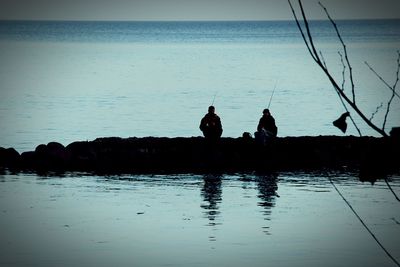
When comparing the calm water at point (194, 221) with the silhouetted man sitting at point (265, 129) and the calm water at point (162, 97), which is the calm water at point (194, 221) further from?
the calm water at point (162, 97)

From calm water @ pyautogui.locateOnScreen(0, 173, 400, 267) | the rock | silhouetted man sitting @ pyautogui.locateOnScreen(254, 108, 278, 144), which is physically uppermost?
silhouetted man sitting @ pyautogui.locateOnScreen(254, 108, 278, 144)

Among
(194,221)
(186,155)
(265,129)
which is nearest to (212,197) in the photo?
(194,221)

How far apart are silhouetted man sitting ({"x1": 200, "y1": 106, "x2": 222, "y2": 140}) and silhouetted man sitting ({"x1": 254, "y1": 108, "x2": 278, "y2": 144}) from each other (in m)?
0.99

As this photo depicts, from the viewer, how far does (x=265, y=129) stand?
23.8 meters

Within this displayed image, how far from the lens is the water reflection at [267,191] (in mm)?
19348

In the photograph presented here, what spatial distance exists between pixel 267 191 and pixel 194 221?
351 centimetres

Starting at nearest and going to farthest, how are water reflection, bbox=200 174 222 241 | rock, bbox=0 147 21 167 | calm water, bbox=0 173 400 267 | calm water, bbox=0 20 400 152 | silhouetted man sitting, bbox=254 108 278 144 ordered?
calm water, bbox=0 173 400 267 < water reflection, bbox=200 174 222 241 < silhouetted man sitting, bbox=254 108 278 144 < rock, bbox=0 147 21 167 < calm water, bbox=0 20 400 152

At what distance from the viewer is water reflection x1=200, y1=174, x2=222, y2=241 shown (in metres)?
18.6

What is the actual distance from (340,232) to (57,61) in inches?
4287

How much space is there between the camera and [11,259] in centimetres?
1554

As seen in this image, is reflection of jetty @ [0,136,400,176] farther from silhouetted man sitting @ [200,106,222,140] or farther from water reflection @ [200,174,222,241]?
water reflection @ [200,174,222,241]

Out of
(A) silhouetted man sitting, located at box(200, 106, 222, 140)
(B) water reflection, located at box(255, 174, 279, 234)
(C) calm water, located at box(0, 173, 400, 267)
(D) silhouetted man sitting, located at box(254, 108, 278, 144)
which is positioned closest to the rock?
(C) calm water, located at box(0, 173, 400, 267)

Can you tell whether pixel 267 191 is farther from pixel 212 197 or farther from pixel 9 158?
pixel 9 158

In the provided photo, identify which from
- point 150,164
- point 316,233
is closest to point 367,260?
point 316,233
